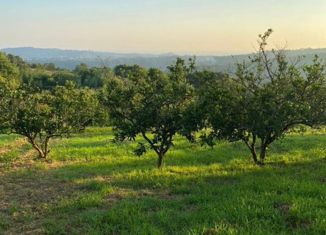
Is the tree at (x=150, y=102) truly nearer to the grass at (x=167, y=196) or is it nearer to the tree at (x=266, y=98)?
the tree at (x=266, y=98)

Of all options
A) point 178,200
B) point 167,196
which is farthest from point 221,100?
point 178,200

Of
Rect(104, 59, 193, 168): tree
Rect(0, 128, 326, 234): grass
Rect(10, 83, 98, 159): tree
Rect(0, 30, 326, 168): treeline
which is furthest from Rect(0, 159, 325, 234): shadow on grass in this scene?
Rect(10, 83, 98, 159): tree

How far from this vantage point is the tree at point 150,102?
1592 cm

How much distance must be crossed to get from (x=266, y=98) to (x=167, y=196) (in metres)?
5.35

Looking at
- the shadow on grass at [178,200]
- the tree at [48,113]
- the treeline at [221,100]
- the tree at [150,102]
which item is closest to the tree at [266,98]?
the treeline at [221,100]

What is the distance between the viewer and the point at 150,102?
16188 millimetres

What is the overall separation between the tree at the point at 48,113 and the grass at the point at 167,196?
168 cm

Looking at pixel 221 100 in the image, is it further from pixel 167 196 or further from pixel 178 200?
pixel 178 200

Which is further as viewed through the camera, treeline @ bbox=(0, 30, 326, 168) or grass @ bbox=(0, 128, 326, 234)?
treeline @ bbox=(0, 30, 326, 168)

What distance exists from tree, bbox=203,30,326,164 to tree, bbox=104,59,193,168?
109cm

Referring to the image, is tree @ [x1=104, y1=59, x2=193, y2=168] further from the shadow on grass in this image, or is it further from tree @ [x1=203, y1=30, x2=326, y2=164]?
the shadow on grass

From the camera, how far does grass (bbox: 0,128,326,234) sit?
905cm

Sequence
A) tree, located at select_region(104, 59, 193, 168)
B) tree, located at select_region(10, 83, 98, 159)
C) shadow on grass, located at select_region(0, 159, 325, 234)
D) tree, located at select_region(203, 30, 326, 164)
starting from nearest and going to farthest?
1. shadow on grass, located at select_region(0, 159, 325, 234)
2. tree, located at select_region(203, 30, 326, 164)
3. tree, located at select_region(104, 59, 193, 168)
4. tree, located at select_region(10, 83, 98, 159)

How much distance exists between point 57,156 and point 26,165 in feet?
9.03
